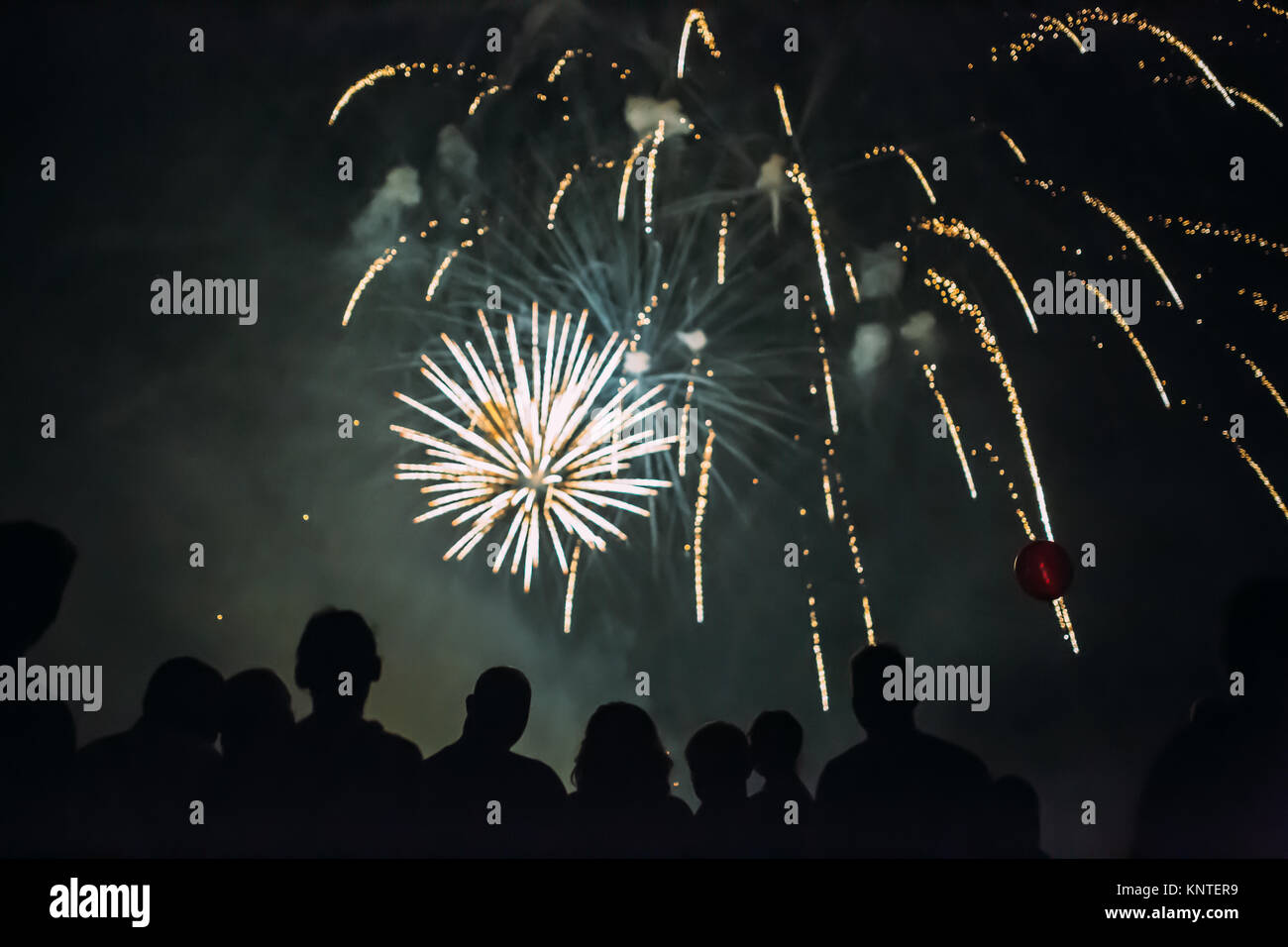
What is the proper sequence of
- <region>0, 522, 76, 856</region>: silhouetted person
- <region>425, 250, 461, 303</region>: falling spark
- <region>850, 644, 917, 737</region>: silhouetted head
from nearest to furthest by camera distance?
<region>0, 522, 76, 856</region>: silhouetted person
<region>850, 644, 917, 737</region>: silhouetted head
<region>425, 250, 461, 303</region>: falling spark

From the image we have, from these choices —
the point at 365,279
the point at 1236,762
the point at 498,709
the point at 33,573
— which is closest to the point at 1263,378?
the point at 1236,762

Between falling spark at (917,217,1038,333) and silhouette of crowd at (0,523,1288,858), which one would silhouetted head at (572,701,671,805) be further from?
falling spark at (917,217,1038,333)

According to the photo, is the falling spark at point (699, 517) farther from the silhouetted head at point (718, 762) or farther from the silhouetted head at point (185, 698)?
the silhouetted head at point (185, 698)

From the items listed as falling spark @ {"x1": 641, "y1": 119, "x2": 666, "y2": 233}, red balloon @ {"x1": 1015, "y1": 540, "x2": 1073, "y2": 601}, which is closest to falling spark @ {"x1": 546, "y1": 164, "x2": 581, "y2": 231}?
falling spark @ {"x1": 641, "y1": 119, "x2": 666, "y2": 233}

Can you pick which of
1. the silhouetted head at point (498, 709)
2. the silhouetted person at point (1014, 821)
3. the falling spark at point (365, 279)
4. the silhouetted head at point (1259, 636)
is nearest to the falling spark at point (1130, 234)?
the silhouetted head at point (1259, 636)
